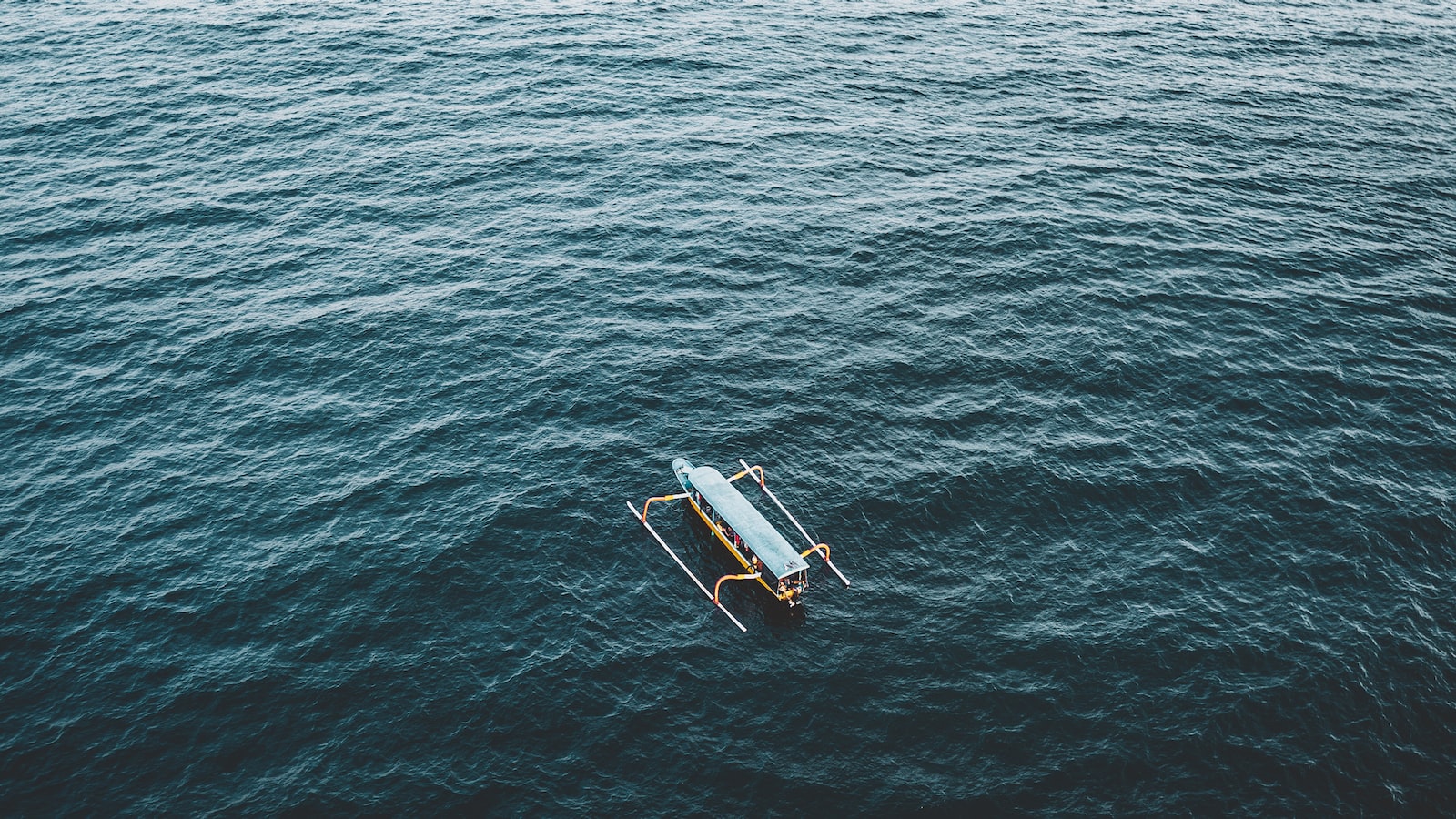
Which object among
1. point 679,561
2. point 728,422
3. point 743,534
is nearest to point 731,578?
point 743,534

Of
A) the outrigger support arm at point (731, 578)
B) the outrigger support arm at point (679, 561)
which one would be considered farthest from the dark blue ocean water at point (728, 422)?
the outrigger support arm at point (731, 578)

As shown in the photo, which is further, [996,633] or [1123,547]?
[1123,547]

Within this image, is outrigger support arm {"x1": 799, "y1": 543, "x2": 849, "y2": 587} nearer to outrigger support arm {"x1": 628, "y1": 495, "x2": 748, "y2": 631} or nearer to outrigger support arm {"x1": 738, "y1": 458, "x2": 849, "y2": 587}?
outrigger support arm {"x1": 738, "y1": 458, "x2": 849, "y2": 587}

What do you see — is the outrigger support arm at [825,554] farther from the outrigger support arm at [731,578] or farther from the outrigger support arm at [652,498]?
the outrigger support arm at [652,498]

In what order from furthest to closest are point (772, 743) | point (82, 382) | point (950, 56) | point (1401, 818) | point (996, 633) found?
point (950, 56) → point (82, 382) → point (996, 633) → point (772, 743) → point (1401, 818)

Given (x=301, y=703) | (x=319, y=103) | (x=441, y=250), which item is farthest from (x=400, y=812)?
(x=319, y=103)

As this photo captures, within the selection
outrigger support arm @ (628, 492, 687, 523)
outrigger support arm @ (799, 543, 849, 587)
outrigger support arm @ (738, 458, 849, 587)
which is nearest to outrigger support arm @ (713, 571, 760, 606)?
outrigger support arm @ (799, 543, 849, 587)

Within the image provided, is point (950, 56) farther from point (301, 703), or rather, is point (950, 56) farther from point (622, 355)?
point (301, 703)
